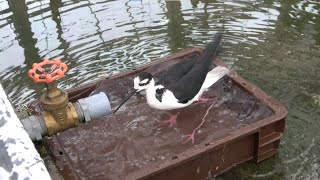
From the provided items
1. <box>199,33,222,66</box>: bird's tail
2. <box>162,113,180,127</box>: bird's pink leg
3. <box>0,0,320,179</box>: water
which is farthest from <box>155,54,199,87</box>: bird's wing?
<box>0,0,320,179</box>: water

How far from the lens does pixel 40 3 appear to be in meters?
7.77

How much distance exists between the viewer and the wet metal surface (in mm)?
3607

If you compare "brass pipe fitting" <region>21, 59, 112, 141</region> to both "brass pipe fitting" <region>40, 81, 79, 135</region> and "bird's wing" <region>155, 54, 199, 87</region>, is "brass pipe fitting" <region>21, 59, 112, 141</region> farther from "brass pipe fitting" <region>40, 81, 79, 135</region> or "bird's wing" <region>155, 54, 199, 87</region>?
"bird's wing" <region>155, 54, 199, 87</region>

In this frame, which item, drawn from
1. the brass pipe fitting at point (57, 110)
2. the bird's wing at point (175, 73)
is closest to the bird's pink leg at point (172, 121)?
the bird's wing at point (175, 73)

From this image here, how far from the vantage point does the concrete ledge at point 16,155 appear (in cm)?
153

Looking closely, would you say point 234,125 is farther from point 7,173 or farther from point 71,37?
point 71,37

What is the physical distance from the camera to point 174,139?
12.6ft

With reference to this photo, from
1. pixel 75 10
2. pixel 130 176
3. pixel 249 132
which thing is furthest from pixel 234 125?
pixel 75 10

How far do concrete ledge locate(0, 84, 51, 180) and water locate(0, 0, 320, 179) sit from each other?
2.47 metres

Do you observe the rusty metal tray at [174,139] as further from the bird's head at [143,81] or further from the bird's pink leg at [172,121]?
the bird's head at [143,81]

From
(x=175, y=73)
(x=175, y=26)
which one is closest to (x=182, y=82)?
(x=175, y=73)

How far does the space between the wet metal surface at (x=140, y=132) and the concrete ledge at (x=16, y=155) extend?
169 cm

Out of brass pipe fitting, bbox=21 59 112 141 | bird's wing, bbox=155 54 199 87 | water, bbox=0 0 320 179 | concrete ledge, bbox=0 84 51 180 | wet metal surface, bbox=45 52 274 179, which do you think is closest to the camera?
concrete ledge, bbox=0 84 51 180

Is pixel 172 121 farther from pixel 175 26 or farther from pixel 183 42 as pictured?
pixel 175 26
